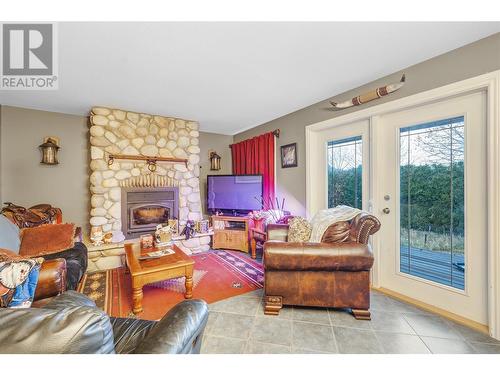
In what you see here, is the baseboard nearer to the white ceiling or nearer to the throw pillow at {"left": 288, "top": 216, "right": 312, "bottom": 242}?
the throw pillow at {"left": 288, "top": 216, "right": 312, "bottom": 242}

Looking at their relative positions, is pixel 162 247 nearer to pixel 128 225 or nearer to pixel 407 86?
pixel 128 225

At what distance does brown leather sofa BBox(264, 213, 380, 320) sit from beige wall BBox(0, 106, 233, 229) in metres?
3.14

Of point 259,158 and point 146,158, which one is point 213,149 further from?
point 146,158

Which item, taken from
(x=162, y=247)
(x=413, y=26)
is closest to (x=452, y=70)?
(x=413, y=26)

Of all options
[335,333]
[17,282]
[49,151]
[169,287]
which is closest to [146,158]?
[49,151]

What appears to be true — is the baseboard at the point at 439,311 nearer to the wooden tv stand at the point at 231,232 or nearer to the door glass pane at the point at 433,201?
the door glass pane at the point at 433,201

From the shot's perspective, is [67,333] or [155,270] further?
[155,270]

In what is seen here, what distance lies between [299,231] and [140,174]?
2623 mm

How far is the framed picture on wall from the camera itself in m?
3.21

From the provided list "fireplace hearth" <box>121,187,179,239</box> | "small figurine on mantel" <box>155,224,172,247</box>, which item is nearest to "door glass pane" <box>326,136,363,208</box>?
"small figurine on mantel" <box>155,224,172,247</box>

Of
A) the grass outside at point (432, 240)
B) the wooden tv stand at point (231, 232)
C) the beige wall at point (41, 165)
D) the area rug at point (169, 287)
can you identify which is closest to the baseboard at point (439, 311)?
the grass outside at point (432, 240)

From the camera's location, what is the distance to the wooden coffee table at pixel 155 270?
5.86 feet

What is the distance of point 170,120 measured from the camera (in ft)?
11.3

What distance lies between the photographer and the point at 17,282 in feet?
3.23
